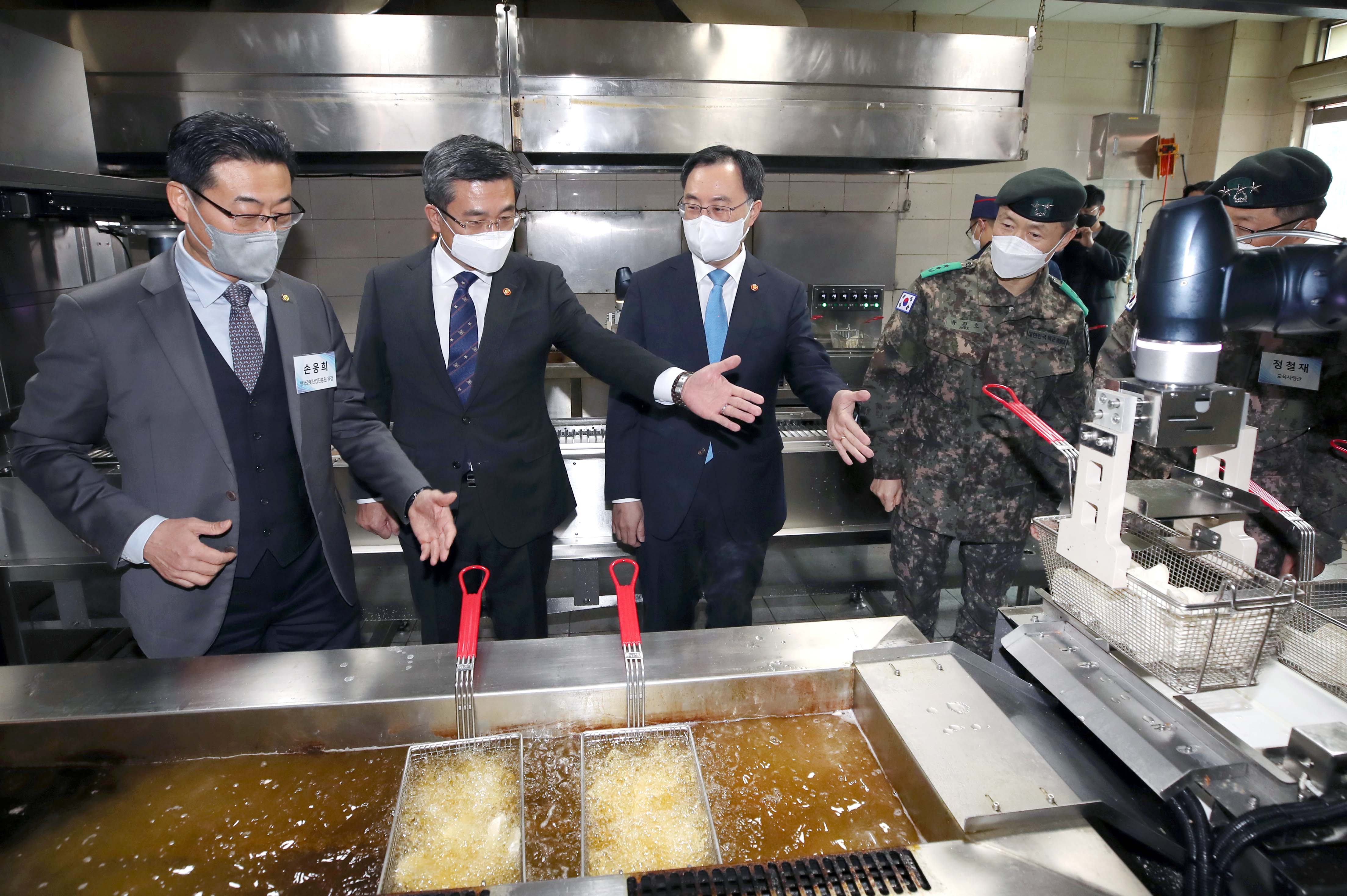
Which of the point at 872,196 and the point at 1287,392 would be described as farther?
the point at 872,196

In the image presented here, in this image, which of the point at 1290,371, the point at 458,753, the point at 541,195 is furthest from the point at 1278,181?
the point at 541,195

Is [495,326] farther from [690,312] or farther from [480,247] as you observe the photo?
[690,312]

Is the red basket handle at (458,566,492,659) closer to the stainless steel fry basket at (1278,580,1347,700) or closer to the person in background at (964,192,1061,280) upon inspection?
the stainless steel fry basket at (1278,580,1347,700)

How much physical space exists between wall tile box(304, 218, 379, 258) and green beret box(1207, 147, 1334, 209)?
422cm

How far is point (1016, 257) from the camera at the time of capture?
2195 millimetres

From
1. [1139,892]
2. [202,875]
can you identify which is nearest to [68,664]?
[202,875]

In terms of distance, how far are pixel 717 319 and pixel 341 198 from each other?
3246mm

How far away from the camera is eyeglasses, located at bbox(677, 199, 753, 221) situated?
211cm

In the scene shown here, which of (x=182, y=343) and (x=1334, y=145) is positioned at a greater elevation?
(x=1334, y=145)

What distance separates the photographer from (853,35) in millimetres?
3289

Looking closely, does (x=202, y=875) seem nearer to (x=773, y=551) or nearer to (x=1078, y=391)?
(x=1078, y=391)

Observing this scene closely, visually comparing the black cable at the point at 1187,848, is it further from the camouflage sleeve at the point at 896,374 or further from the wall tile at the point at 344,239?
the wall tile at the point at 344,239

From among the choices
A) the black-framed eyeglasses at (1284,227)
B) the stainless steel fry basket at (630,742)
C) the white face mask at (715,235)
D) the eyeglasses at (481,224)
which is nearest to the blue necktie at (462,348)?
the eyeglasses at (481,224)

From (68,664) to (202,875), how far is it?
52 cm
